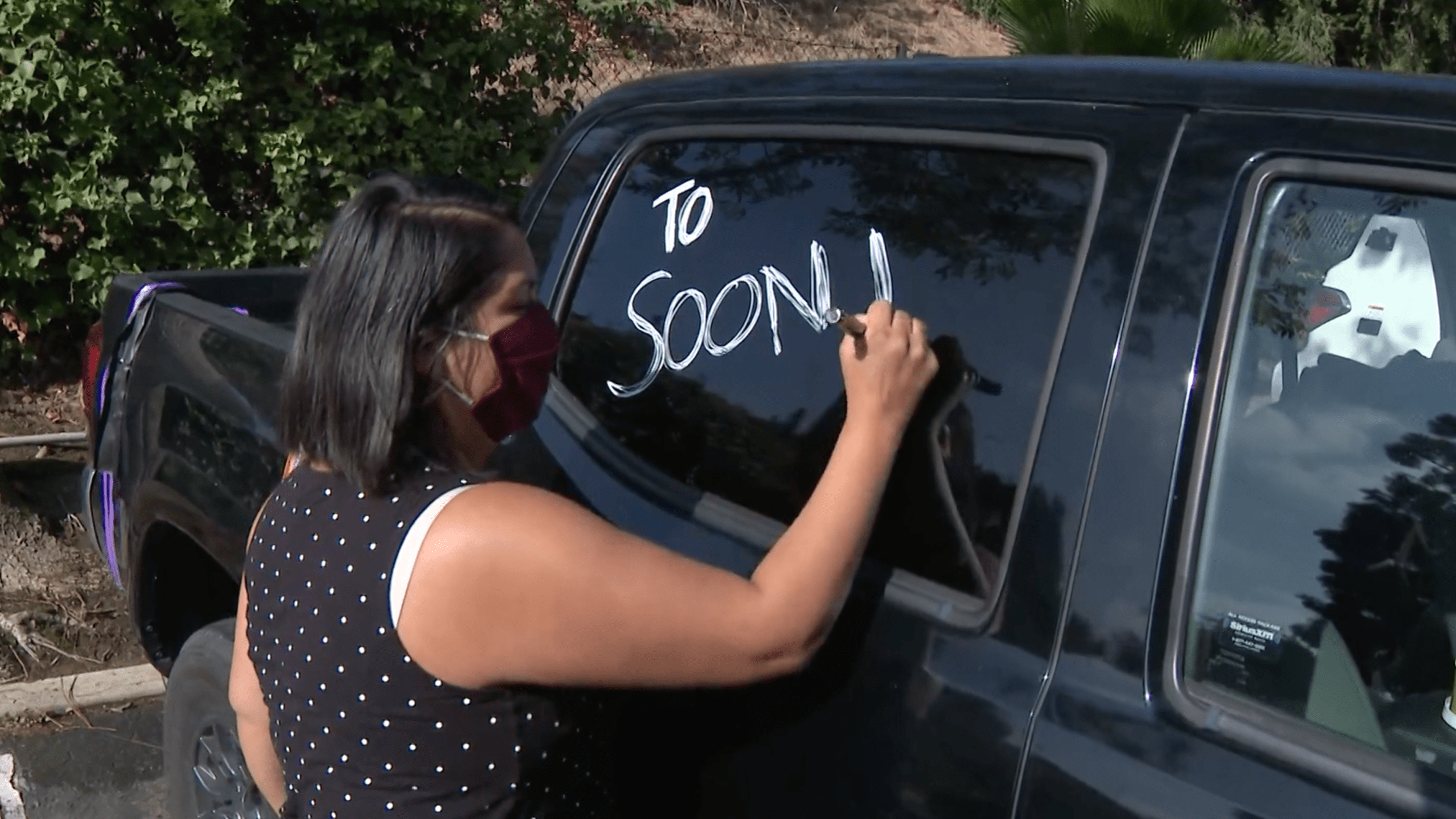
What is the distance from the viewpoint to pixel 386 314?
1.67m

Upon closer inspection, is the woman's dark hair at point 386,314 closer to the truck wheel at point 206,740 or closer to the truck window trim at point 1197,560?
the truck window trim at point 1197,560

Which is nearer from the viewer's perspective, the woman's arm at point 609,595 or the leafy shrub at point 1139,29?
the woman's arm at point 609,595

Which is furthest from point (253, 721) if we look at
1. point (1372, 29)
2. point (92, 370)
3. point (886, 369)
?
point (1372, 29)

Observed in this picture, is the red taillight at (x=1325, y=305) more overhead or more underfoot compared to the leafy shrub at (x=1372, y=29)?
more underfoot

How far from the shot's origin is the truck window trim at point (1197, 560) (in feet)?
4.50

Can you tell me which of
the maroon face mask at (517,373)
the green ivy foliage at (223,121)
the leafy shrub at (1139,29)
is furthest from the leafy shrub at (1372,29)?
the maroon face mask at (517,373)

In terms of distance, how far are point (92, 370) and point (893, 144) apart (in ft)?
8.30

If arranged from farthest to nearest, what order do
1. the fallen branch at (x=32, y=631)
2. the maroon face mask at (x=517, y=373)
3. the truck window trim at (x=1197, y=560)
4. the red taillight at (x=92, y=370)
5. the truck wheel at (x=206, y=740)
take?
1. the fallen branch at (x=32, y=631)
2. the red taillight at (x=92, y=370)
3. the truck wheel at (x=206, y=740)
4. the maroon face mask at (x=517, y=373)
5. the truck window trim at (x=1197, y=560)

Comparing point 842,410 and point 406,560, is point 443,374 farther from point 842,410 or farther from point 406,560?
point 842,410

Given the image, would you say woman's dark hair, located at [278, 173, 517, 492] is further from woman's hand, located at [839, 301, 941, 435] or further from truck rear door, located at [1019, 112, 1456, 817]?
truck rear door, located at [1019, 112, 1456, 817]

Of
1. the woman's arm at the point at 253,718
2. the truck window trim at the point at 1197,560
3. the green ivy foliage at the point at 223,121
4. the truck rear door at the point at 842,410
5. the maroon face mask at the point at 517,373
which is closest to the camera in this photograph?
the truck window trim at the point at 1197,560

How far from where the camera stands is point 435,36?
6.19 m

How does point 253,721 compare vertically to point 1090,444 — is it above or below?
below

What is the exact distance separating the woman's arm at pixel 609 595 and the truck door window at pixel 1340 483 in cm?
40
